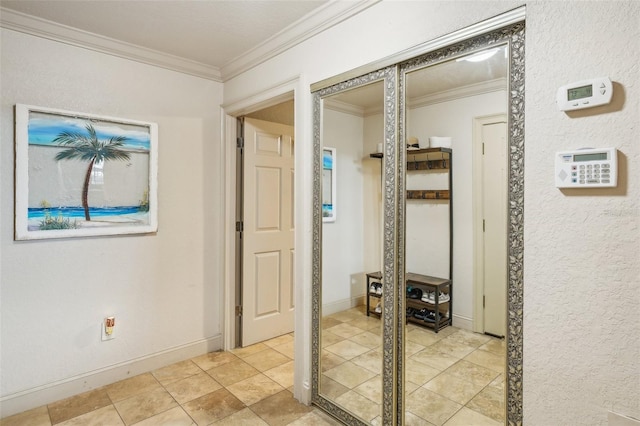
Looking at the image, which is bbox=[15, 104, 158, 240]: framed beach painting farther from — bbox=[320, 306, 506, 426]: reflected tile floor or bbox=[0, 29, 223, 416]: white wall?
bbox=[320, 306, 506, 426]: reflected tile floor

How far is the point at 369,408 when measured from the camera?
77.8 inches

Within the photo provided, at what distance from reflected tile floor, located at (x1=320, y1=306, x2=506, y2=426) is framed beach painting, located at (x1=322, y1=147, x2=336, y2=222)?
606mm

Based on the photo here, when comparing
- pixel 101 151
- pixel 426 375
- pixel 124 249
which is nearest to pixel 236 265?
pixel 124 249

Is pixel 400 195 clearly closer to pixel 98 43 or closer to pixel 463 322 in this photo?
pixel 463 322

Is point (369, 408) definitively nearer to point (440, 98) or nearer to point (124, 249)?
point (440, 98)

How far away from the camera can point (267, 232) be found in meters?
3.33

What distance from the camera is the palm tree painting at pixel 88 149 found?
2381 mm

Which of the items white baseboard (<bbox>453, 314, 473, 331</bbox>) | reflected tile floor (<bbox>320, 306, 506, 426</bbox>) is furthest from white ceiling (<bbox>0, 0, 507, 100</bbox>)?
reflected tile floor (<bbox>320, 306, 506, 426</bbox>)


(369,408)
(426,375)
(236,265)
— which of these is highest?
(236,265)

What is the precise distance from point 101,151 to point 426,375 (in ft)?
8.50

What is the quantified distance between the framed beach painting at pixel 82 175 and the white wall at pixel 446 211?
6.70ft

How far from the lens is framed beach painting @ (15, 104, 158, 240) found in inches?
88.4

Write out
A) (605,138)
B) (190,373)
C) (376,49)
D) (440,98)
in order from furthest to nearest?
1. (190,373)
2. (376,49)
3. (440,98)
4. (605,138)

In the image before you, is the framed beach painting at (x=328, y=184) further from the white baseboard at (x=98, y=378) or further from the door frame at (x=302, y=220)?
the white baseboard at (x=98, y=378)
